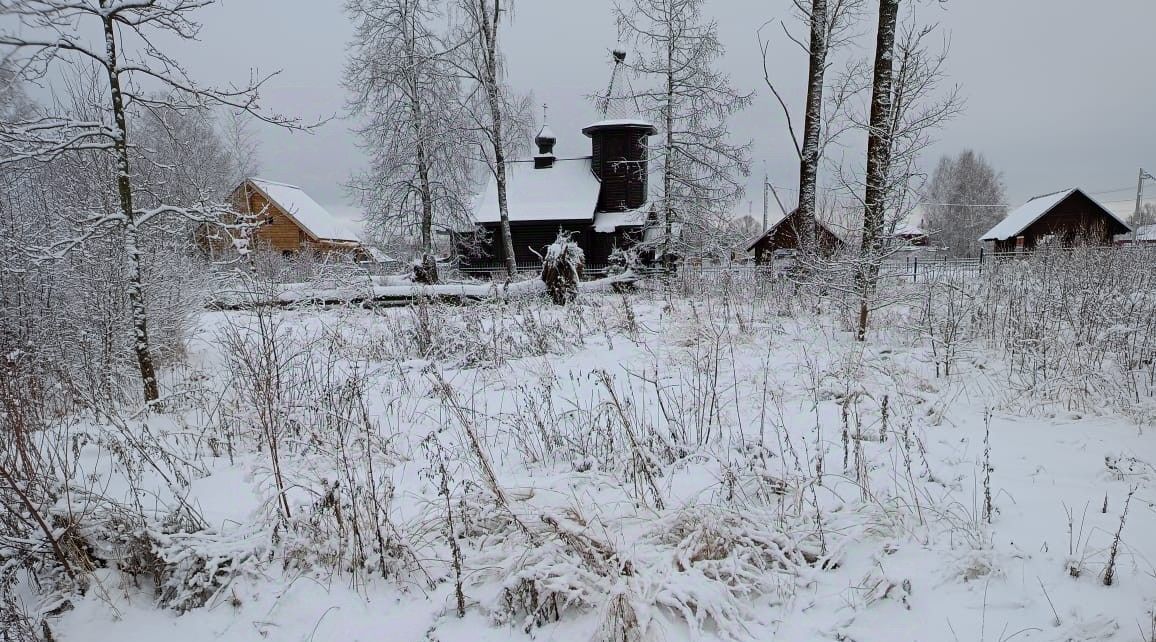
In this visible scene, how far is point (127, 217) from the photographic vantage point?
4598 millimetres

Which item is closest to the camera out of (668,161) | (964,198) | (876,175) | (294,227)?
(876,175)

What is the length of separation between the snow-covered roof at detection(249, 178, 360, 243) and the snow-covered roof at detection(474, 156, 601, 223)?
8.22m

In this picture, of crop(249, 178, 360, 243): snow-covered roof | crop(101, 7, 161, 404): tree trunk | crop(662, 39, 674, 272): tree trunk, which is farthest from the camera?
crop(249, 178, 360, 243): snow-covered roof

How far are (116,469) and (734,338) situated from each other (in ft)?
18.7

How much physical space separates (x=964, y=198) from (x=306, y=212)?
48.6 m

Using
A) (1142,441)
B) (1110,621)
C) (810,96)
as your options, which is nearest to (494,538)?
(1110,621)

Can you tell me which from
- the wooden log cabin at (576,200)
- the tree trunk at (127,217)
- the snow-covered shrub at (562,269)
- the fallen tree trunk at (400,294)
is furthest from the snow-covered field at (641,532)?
the wooden log cabin at (576,200)

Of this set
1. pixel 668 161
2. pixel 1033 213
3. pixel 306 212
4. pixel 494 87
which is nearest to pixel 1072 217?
pixel 1033 213

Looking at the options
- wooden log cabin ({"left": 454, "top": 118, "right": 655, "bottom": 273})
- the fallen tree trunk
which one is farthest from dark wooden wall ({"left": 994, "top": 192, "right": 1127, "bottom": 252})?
the fallen tree trunk

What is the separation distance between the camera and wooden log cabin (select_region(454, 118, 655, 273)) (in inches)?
851

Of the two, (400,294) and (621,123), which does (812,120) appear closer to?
(400,294)

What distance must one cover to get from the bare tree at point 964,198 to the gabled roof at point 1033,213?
11.5 metres

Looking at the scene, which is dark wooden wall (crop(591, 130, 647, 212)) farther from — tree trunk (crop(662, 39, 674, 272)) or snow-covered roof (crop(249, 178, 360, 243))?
snow-covered roof (crop(249, 178, 360, 243))

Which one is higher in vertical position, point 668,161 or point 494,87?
point 494,87
